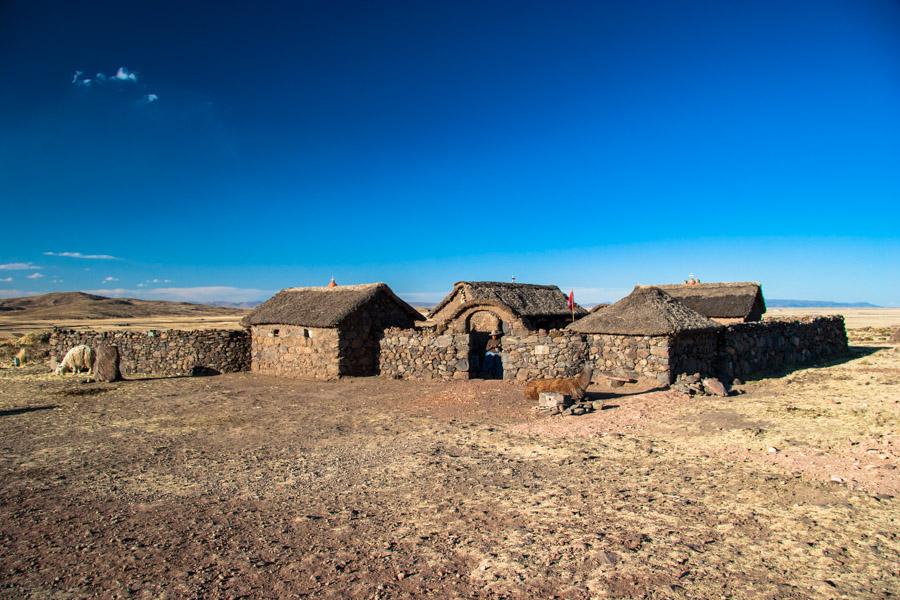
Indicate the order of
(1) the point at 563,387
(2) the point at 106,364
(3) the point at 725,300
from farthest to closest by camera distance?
1. (3) the point at 725,300
2. (2) the point at 106,364
3. (1) the point at 563,387

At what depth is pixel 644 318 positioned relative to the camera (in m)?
15.3

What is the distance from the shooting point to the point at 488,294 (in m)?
25.1

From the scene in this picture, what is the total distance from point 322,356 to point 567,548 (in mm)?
14447

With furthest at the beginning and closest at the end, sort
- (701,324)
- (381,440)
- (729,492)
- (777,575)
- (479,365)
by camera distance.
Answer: (479,365) < (701,324) < (381,440) < (729,492) < (777,575)

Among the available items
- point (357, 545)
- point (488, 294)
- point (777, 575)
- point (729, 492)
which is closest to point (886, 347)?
point (488, 294)

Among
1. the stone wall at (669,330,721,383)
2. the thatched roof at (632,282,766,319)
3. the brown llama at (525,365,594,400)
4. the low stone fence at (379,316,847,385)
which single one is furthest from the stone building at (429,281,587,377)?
the brown llama at (525,365,594,400)

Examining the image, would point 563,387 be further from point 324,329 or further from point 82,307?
point 82,307

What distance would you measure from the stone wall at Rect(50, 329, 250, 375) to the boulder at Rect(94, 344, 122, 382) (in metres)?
2.43

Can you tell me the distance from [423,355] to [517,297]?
9010mm

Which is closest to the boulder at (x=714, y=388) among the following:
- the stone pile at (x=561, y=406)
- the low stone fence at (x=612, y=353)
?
the low stone fence at (x=612, y=353)

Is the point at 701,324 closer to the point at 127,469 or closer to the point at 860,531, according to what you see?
the point at 860,531

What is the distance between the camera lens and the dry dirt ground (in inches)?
197

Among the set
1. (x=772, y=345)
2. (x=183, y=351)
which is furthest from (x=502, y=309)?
(x=183, y=351)

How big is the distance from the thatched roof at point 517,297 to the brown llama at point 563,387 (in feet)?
30.2
